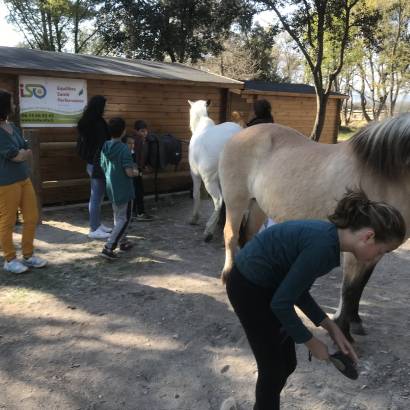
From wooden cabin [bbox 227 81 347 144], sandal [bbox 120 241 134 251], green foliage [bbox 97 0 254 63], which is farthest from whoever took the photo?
green foliage [bbox 97 0 254 63]

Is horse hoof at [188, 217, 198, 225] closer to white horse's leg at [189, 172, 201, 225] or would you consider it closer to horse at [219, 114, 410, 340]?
white horse's leg at [189, 172, 201, 225]

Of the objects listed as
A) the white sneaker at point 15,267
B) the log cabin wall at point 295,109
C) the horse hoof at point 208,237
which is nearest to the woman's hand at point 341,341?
the white sneaker at point 15,267

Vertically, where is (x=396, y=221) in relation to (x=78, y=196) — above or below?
above

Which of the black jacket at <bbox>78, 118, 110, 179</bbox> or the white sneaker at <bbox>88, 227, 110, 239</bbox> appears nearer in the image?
the black jacket at <bbox>78, 118, 110, 179</bbox>

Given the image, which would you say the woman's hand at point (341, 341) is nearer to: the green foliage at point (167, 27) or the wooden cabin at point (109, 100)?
the wooden cabin at point (109, 100)

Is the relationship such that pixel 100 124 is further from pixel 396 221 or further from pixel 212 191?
pixel 396 221

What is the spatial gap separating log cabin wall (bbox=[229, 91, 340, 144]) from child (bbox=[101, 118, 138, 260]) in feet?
19.0

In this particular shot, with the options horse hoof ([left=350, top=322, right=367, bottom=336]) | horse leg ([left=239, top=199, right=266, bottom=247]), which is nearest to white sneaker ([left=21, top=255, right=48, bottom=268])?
horse leg ([left=239, top=199, right=266, bottom=247])

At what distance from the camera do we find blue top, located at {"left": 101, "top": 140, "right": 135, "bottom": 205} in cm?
458

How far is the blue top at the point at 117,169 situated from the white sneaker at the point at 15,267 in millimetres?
1144

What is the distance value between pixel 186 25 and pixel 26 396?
20243 mm

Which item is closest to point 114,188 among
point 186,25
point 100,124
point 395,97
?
point 100,124

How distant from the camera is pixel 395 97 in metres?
30.1

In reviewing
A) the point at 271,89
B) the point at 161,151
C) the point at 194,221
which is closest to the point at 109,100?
the point at 161,151
